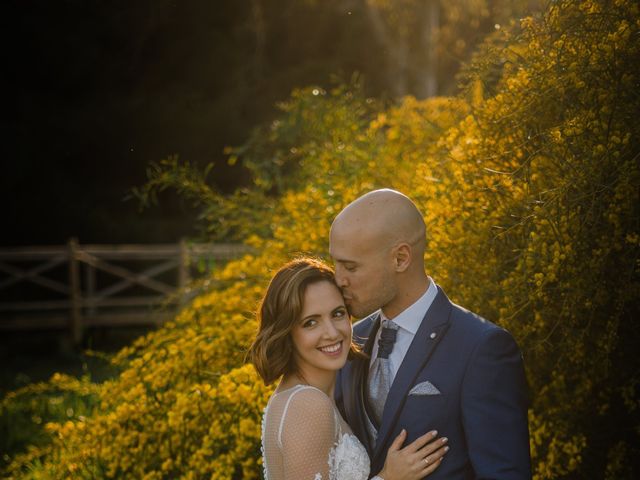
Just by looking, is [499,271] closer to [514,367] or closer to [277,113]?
[514,367]

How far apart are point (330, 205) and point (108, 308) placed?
432 inches

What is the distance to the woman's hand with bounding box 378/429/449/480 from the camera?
2.58m

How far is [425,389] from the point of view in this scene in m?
2.63

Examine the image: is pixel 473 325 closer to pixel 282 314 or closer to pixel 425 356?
pixel 425 356

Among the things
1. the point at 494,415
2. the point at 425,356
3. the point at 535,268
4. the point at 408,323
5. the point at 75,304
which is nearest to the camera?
the point at 494,415

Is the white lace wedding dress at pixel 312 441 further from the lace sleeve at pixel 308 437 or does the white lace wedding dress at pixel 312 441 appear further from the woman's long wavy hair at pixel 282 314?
the woman's long wavy hair at pixel 282 314

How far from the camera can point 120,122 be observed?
1511cm

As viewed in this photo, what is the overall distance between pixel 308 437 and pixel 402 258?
0.68 metres

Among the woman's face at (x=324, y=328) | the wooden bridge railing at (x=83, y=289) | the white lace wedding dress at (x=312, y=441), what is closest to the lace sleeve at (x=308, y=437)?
the white lace wedding dress at (x=312, y=441)

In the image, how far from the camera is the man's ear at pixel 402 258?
271 cm

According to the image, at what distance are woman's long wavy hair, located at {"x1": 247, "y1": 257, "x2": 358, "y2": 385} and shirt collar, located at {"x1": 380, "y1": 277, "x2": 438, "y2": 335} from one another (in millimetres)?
275

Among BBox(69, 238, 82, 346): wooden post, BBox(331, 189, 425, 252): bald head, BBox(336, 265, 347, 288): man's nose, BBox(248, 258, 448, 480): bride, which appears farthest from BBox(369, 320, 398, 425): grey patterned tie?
BBox(69, 238, 82, 346): wooden post

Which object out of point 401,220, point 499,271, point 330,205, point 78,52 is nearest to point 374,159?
point 330,205

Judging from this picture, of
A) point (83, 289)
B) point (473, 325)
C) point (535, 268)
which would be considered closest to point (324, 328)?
point (473, 325)
